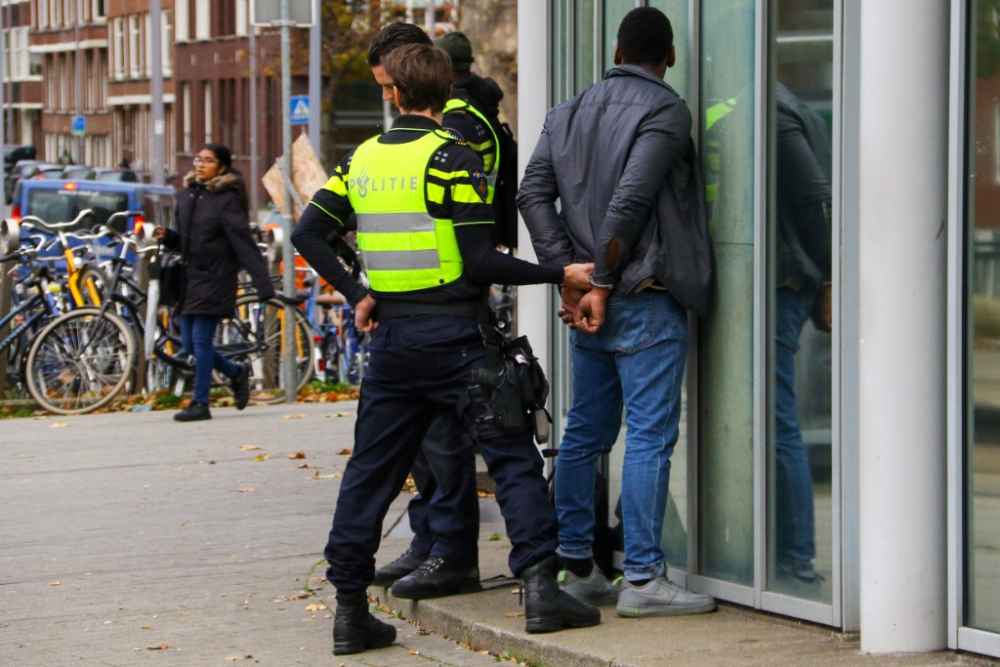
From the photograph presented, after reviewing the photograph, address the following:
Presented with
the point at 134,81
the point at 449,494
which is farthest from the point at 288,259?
the point at 134,81

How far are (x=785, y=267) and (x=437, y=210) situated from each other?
3.55 ft

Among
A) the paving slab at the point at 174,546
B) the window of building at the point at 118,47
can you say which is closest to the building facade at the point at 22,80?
the window of building at the point at 118,47

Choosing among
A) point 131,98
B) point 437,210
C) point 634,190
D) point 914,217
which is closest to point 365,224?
point 437,210

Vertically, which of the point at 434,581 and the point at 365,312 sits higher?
the point at 365,312

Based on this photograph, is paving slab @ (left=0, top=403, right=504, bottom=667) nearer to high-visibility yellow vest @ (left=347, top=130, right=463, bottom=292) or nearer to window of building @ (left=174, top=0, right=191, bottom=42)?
high-visibility yellow vest @ (left=347, top=130, right=463, bottom=292)

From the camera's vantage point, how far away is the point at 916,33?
4.65 meters

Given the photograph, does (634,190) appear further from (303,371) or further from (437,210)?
(303,371)

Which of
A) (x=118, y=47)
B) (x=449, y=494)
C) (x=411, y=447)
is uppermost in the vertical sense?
(x=118, y=47)

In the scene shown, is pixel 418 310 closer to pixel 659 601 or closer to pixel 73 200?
pixel 659 601

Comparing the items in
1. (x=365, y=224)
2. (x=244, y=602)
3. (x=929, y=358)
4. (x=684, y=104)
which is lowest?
(x=244, y=602)

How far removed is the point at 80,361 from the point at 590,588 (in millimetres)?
7514

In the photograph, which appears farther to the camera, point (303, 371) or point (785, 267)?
point (303, 371)

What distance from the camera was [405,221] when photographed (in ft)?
17.1

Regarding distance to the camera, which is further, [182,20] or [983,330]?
[182,20]
